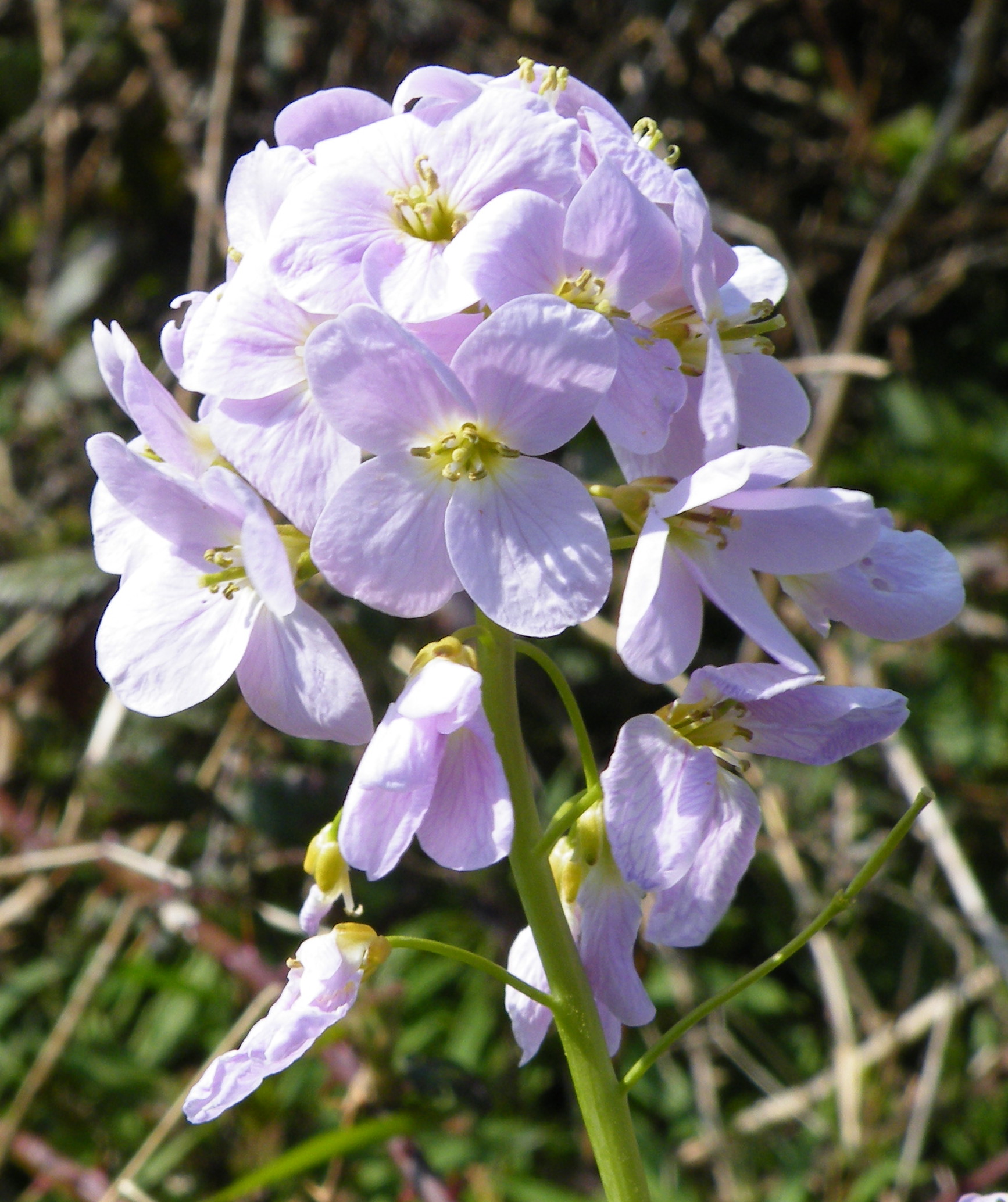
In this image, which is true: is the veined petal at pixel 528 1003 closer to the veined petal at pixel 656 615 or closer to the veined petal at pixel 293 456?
the veined petal at pixel 656 615

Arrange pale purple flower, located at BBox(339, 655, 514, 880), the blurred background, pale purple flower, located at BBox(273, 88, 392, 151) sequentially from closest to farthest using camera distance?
1. pale purple flower, located at BBox(339, 655, 514, 880)
2. pale purple flower, located at BBox(273, 88, 392, 151)
3. the blurred background

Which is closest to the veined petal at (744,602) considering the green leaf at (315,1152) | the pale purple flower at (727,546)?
the pale purple flower at (727,546)

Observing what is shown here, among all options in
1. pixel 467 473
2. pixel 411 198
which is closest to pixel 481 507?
Answer: pixel 467 473

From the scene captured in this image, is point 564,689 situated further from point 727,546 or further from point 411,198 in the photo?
point 411,198

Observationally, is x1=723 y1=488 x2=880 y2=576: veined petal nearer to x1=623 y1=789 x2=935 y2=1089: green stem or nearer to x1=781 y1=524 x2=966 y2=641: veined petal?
x1=781 y1=524 x2=966 y2=641: veined petal

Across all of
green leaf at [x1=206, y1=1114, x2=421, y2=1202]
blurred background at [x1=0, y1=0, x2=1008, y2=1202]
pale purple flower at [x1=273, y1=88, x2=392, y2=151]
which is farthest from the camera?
blurred background at [x1=0, y1=0, x2=1008, y2=1202]

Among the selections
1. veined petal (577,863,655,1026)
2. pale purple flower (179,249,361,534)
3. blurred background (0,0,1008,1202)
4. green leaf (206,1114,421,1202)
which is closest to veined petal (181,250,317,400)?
pale purple flower (179,249,361,534)
